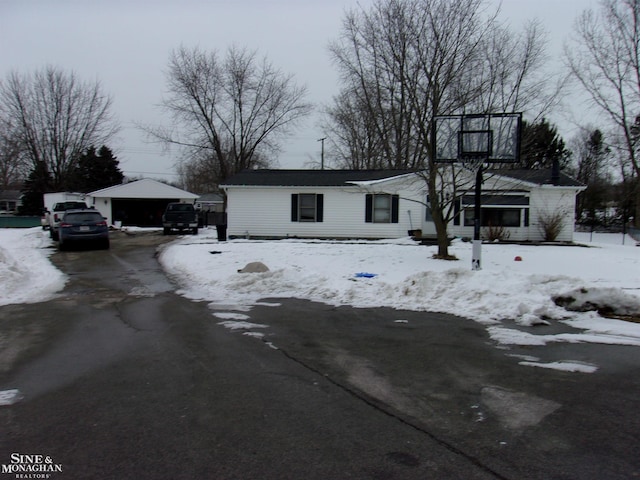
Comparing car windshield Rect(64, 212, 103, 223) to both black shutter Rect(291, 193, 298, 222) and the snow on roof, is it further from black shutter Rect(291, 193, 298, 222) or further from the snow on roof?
the snow on roof

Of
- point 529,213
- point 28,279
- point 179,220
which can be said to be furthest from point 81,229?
point 529,213

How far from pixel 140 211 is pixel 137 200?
1.02m

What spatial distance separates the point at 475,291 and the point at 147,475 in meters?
7.13

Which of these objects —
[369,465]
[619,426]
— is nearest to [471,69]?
[619,426]

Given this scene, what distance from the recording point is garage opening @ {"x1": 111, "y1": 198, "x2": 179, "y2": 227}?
38.5 meters

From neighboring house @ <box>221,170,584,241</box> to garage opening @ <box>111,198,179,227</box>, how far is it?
17112 millimetres

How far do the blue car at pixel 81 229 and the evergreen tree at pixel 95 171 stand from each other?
94.1 feet

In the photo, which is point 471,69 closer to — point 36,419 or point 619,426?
point 619,426

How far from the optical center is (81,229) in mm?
19250

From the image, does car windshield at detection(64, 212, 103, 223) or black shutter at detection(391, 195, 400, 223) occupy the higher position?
black shutter at detection(391, 195, 400, 223)

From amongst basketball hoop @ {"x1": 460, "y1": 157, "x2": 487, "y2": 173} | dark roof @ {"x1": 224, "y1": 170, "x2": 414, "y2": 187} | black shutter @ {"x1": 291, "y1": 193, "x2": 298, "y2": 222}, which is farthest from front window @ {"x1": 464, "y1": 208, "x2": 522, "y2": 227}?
basketball hoop @ {"x1": 460, "y1": 157, "x2": 487, "y2": 173}

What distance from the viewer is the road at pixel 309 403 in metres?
3.28

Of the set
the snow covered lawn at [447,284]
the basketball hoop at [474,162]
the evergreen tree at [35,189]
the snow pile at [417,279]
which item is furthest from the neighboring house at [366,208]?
the evergreen tree at [35,189]

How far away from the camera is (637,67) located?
90.9ft
